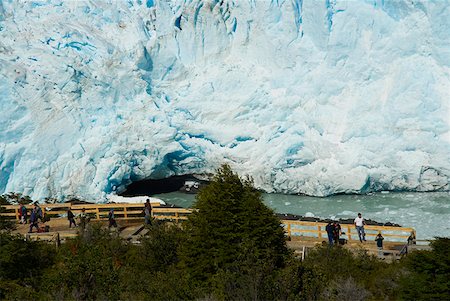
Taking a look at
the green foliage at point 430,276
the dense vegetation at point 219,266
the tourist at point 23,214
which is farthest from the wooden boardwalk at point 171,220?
the green foliage at point 430,276

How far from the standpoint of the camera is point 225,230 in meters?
8.02

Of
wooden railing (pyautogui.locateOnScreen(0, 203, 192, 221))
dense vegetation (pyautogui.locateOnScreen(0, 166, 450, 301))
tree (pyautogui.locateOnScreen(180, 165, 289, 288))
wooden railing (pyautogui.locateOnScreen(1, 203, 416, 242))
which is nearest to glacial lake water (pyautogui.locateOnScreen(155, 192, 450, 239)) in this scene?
wooden railing (pyautogui.locateOnScreen(1, 203, 416, 242))

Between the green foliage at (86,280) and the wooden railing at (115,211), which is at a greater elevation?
the wooden railing at (115,211)

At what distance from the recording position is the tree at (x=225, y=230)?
25.5 ft

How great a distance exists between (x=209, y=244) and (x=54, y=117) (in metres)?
11.2

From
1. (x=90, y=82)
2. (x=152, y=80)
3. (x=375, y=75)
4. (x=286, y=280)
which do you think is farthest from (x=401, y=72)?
(x=286, y=280)

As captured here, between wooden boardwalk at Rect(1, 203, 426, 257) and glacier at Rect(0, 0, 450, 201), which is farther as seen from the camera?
glacier at Rect(0, 0, 450, 201)

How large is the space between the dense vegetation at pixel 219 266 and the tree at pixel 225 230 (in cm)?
1

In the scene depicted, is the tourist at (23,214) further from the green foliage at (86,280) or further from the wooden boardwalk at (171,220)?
the green foliage at (86,280)

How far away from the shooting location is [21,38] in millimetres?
18594

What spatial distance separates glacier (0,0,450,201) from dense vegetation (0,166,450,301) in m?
7.18

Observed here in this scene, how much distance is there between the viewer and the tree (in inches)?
306

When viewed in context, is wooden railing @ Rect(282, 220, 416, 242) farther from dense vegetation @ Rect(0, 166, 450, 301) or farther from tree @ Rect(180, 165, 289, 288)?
tree @ Rect(180, 165, 289, 288)

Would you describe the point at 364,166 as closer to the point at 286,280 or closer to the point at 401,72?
the point at 401,72
